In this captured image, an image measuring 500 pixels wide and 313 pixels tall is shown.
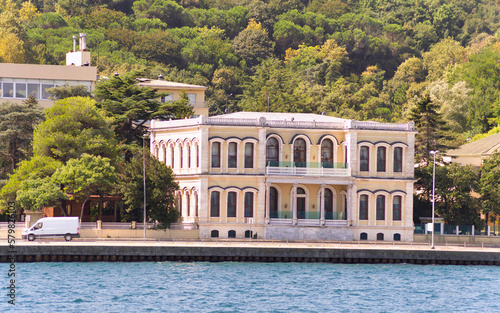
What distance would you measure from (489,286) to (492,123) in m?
68.9

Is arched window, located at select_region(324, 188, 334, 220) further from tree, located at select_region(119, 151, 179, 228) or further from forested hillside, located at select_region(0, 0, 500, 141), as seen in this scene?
forested hillside, located at select_region(0, 0, 500, 141)

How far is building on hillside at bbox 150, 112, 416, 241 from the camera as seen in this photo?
244 ft

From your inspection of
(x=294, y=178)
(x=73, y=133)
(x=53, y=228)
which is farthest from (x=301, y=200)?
(x=53, y=228)

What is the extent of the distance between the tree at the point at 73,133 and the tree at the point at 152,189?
4.83m

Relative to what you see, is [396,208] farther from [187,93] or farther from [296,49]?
[296,49]

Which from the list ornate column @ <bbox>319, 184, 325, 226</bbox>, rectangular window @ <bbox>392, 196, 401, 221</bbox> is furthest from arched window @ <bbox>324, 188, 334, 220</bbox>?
rectangular window @ <bbox>392, 196, 401, 221</bbox>

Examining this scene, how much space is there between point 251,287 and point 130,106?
32698mm

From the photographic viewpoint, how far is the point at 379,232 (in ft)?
249

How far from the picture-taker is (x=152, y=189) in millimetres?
73125

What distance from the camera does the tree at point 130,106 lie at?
83750mm

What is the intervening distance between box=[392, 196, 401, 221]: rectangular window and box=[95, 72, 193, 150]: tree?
22.0m

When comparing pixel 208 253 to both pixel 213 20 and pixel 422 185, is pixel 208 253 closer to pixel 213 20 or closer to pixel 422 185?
pixel 422 185

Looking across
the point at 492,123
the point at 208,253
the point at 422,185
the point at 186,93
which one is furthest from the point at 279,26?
the point at 208,253

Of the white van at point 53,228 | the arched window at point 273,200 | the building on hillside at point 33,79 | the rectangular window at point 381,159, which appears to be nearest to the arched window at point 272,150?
the arched window at point 273,200
